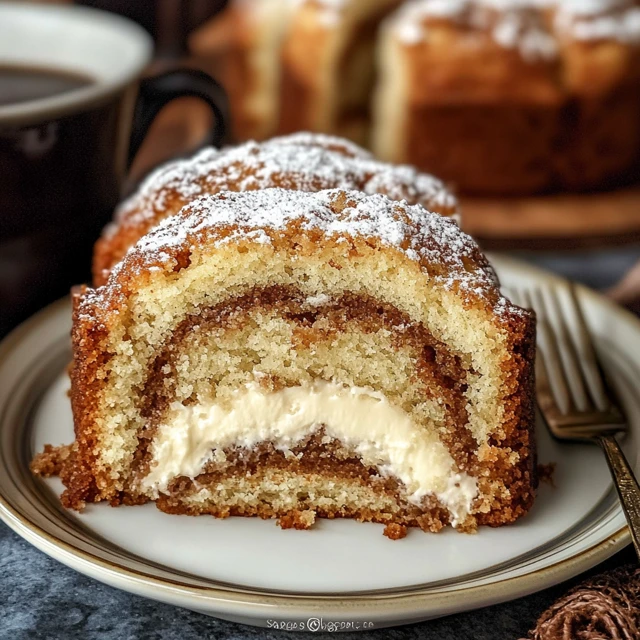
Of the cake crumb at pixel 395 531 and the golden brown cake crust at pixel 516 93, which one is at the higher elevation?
the golden brown cake crust at pixel 516 93

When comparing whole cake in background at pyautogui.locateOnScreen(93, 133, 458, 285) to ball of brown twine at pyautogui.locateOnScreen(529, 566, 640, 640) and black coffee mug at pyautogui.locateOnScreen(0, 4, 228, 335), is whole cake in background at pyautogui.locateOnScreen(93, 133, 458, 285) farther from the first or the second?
ball of brown twine at pyautogui.locateOnScreen(529, 566, 640, 640)

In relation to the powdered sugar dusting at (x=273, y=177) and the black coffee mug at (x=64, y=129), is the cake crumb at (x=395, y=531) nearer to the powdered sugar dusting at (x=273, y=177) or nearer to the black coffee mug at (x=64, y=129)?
the powdered sugar dusting at (x=273, y=177)

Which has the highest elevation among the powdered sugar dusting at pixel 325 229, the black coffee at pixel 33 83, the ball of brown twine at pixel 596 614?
the powdered sugar dusting at pixel 325 229

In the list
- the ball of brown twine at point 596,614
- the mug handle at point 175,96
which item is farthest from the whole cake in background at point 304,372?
the mug handle at point 175,96

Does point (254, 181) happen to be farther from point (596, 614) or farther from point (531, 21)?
point (531, 21)

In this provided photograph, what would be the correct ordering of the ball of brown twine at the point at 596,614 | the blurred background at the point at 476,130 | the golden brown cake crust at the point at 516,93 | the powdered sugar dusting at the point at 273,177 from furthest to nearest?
the golden brown cake crust at the point at 516,93 → the blurred background at the point at 476,130 → the powdered sugar dusting at the point at 273,177 → the ball of brown twine at the point at 596,614

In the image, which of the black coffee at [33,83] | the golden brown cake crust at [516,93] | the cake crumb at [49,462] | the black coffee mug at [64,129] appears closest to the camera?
the cake crumb at [49,462]

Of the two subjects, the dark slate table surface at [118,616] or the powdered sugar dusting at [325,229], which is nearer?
the dark slate table surface at [118,616]
